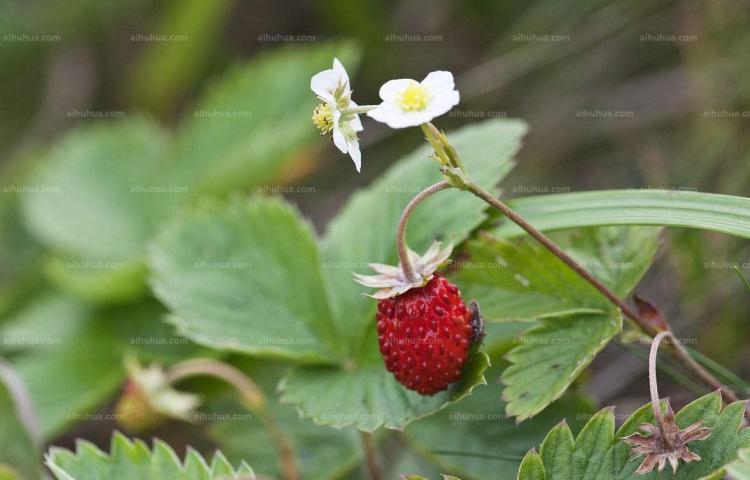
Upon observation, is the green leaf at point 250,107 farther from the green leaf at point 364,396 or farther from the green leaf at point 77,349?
the green leaf at point 364,396

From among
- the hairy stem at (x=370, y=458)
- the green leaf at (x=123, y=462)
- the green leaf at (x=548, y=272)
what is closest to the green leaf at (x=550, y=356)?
the green leaf at (x=548, y=272)

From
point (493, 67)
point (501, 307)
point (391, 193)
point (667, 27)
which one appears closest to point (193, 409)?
point (391, 193)

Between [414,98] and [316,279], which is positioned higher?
[414,98]

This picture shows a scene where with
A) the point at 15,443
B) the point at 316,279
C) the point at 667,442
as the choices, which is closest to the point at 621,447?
the point at 667,442

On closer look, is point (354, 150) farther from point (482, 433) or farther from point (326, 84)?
point (482, 433)

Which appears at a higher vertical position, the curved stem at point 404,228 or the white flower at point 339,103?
the white flower at point 339,103

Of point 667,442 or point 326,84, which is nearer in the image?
point 667,442

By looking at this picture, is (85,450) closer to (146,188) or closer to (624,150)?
(146,188)
